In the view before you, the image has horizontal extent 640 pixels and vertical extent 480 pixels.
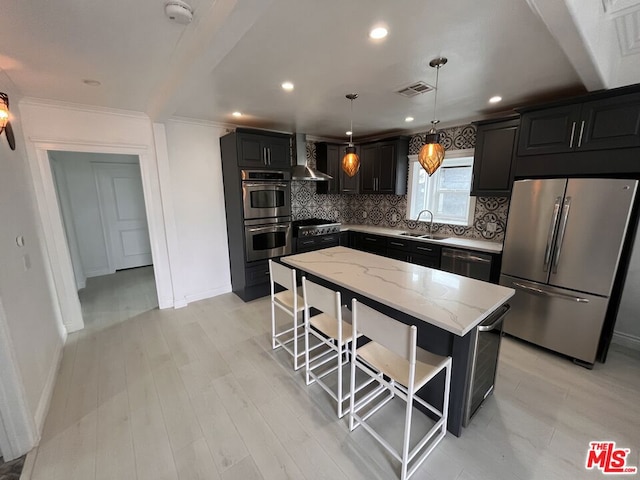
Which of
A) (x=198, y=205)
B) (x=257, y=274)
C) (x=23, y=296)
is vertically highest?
(x=198, y=205)

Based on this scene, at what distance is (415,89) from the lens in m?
2.44

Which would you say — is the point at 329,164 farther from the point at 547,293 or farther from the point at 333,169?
the point at 547,293

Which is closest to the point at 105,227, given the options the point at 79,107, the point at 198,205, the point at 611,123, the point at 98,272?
the point at 98,272

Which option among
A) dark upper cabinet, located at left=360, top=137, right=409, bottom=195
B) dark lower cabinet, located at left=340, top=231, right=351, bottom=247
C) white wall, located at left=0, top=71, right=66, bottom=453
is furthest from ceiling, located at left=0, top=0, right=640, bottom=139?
dark lower cabinet, located at left=340, top=231, right=351, bottom=247

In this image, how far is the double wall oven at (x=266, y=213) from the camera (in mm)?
3537

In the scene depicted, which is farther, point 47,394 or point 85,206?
point 85,206

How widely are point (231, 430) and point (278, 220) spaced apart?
2.61 meters

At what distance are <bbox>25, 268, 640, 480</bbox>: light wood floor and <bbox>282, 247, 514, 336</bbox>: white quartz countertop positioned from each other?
0.88 metres

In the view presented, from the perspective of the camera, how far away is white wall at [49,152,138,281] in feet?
14.5

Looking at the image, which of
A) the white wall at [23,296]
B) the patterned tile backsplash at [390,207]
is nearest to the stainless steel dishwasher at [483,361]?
the patterned tile backsplash at [390,207]

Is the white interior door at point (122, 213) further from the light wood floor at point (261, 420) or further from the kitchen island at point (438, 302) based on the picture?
the kitchen island at point (438, 302)

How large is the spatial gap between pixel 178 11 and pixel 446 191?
12.6 feet

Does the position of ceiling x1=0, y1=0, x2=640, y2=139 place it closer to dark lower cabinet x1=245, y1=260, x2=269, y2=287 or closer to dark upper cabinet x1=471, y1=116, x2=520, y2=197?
dark upper cabinet x1=471, y1=116, x2=520, y2=197

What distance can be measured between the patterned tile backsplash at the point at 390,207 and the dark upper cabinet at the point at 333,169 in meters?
0.14
